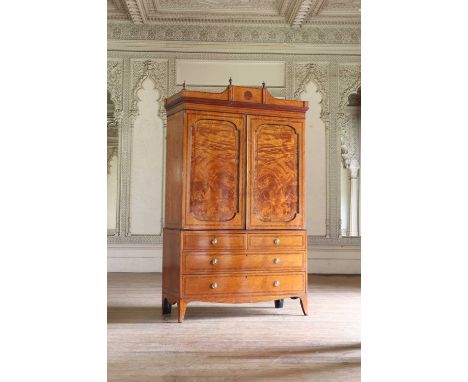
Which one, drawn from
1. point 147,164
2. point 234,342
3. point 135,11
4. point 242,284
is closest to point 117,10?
point 135,11

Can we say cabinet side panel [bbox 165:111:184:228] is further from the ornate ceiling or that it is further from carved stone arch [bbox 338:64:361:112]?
carved stone arch [bbox 338:64:361:112]

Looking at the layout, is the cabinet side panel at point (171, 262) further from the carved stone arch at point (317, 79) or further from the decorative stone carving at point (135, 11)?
the carved stone arch at point (317, 79)

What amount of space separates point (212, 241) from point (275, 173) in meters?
0.81

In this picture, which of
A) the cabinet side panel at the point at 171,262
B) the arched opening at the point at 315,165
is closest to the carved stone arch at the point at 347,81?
the arched opening at the point at 315,165

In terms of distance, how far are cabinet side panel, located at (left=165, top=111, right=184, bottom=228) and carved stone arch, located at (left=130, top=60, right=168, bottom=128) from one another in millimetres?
3123

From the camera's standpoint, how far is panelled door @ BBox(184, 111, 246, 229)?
382cm

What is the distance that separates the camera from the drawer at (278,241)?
392 cm

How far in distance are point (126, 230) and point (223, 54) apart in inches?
120

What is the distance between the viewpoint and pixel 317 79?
730 cm

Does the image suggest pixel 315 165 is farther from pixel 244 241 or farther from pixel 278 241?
pixel 244 241

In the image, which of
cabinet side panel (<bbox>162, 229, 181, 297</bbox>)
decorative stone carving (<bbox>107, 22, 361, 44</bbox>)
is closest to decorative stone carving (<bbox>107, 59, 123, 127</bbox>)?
decorative stone carving (<bbox>107, 22, 361, 44</bbox>)

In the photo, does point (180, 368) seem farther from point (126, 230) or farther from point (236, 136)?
point (126, 230)

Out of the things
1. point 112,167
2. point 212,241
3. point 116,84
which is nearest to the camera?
point 212,241
